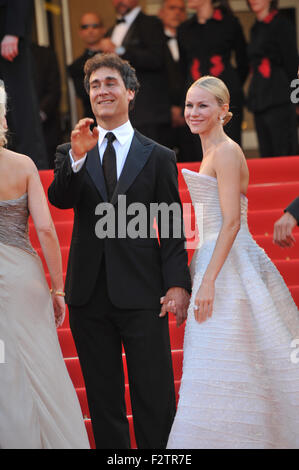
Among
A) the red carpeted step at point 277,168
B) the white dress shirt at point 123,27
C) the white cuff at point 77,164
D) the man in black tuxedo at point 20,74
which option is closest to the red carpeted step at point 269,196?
the red carpeted step at point 277,168

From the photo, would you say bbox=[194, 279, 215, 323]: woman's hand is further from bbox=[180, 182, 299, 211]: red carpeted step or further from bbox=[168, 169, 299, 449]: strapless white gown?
bbox=[180, 182, 299, 211]: red carpeted step

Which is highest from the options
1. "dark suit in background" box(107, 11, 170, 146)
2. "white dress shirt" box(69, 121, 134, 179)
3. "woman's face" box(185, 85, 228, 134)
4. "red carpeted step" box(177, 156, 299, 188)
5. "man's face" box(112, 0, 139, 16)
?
"man's face" box(112, 0, 139, 16)

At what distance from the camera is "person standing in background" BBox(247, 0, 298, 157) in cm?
682

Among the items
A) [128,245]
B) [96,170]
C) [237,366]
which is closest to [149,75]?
[96,170]

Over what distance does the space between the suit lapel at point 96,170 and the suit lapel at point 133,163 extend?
0.06m

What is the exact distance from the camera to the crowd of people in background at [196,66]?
6.52 meters

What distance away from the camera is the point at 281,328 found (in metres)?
3.95

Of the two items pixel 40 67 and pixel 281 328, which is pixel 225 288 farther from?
pixel 40 67

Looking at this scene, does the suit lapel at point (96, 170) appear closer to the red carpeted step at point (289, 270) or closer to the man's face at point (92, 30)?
the red carpeted step at point (289, 270)

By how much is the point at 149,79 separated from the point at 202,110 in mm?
3168

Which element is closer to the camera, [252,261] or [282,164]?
[252,261]

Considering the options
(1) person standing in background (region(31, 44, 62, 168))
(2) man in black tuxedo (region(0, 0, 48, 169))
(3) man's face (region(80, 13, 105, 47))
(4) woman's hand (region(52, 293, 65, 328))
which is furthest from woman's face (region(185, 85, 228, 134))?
(1) person standing in background (region(31, 44, 62, 168))

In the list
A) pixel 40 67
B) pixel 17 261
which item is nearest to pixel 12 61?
pixel 40 67

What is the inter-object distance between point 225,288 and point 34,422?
3.45 feet
